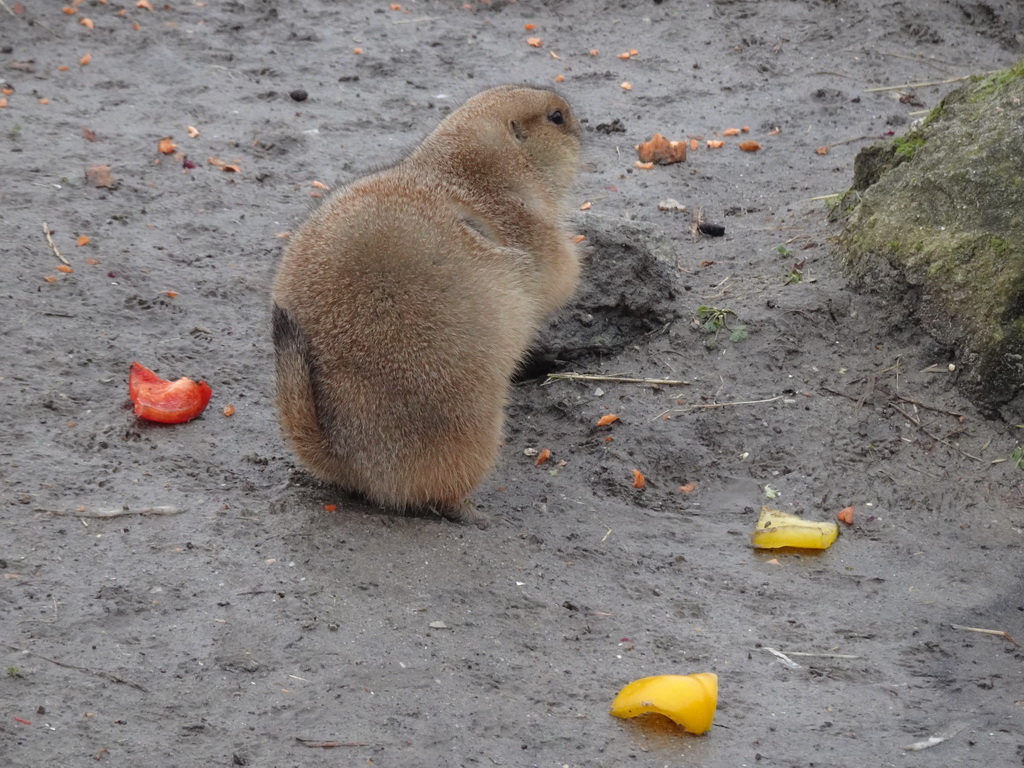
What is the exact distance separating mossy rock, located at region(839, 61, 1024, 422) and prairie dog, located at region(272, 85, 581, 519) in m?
2.11

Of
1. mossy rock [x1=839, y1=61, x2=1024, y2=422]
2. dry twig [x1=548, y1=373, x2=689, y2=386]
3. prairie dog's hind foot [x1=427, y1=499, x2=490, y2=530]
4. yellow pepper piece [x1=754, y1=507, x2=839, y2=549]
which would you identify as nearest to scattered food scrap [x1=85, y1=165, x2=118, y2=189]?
dry twig [x1=548, y1=373, x2=689, y2=386]

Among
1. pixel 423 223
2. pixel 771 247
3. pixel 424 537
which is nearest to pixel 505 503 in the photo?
pixel 424 537

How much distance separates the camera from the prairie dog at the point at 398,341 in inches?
165

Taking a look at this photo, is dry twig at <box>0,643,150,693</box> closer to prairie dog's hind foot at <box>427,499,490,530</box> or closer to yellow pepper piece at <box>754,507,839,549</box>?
prairie dog's hind foot at <box>427,499,490,530</box>

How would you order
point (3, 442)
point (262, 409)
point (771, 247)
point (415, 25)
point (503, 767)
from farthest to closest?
point (415, 25) < point (771, 247) < point (262, 409) < point (3, 442) < point (503, 767)

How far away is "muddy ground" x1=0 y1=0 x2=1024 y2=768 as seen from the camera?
350 cm

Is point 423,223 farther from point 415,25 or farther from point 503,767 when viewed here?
point 415,25

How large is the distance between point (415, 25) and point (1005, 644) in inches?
317

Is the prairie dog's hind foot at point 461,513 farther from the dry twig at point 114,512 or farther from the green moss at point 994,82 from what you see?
the green moss at point 994,82

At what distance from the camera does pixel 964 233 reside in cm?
538

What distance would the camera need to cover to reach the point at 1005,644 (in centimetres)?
405

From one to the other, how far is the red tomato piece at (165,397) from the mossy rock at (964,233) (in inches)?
137

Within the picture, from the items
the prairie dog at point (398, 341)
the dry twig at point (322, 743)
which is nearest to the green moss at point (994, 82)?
the prairie dog at point (398, 341)

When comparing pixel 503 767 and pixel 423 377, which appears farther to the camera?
pixel 423 377
